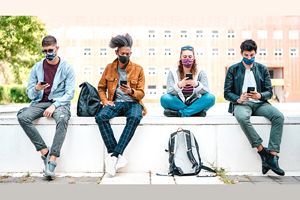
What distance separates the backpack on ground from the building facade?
42.3 metres

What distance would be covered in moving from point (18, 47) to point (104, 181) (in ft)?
55.4

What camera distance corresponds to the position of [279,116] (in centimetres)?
475

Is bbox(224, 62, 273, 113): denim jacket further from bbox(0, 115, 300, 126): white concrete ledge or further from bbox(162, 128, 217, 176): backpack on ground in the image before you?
bbox(162, 128, 217, 176): backpack on ground

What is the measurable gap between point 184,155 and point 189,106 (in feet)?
2.55

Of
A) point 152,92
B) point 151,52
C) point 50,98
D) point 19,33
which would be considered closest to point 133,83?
point 50,98

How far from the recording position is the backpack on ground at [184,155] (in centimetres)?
467

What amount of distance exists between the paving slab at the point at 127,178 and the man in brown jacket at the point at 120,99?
116mm

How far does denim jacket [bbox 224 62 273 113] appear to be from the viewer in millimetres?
5066

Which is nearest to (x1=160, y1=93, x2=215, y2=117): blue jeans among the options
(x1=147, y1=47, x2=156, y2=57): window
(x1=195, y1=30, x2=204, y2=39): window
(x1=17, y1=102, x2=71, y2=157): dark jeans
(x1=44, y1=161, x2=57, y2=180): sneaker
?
(x1=17, y1=102, x2=71, y2=157): dark jeans

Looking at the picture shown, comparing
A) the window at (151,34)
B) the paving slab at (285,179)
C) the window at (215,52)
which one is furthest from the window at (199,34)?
the paving slab at (285,179)

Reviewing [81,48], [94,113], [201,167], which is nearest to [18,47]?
[94,113]

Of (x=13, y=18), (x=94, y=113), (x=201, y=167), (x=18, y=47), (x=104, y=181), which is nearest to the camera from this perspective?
(x=104, y=181)

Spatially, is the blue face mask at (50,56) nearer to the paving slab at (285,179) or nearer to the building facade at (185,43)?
the paving slab at (285,179)

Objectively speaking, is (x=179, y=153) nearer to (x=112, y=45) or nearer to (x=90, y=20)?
(x=112, y=45)
